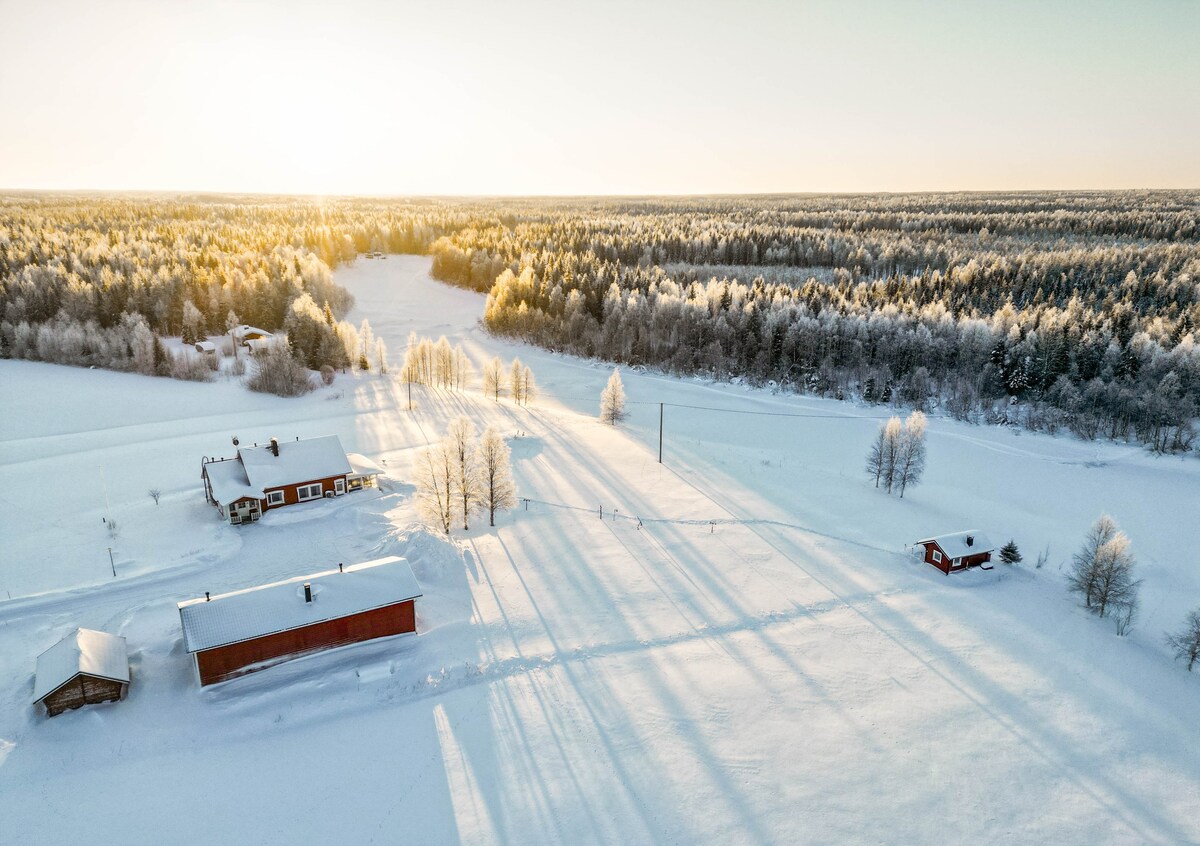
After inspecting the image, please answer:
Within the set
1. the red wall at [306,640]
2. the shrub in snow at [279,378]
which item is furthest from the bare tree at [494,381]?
the red wall at [306,640]

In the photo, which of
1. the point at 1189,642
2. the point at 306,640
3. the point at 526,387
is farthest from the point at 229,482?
the point at 1189,642

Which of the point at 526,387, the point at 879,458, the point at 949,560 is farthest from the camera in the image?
the point at 526,387

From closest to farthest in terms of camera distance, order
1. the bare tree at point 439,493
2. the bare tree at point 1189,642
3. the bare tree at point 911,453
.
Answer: the bare tree at point 1189,642 < the bare tree at point 439,493 < the bare tree at point 911,453

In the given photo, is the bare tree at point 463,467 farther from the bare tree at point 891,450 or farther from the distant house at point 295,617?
the bare tree at point 891,450

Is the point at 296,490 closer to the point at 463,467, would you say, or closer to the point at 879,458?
the point at 463,467

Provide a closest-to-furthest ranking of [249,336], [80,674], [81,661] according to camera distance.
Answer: [80,674] < [81,661] < [249,336]
